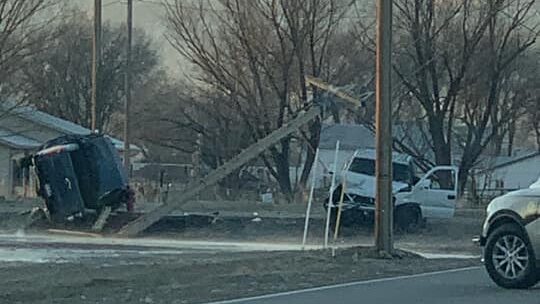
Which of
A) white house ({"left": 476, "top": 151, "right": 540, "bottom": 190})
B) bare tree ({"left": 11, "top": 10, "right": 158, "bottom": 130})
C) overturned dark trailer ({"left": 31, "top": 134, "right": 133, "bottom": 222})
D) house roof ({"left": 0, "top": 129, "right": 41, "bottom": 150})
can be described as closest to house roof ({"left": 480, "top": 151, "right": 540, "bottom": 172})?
white house ({"left": 476, "top": 151, "right": 540, "bottom": 190})

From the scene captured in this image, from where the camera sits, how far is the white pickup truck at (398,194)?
34.0 m

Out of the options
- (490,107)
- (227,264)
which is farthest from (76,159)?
(490,107)

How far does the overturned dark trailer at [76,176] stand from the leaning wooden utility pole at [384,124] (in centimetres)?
1226

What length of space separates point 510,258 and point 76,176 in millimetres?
18317

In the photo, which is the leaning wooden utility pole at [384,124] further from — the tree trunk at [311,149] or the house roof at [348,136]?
the house roof at [348,136]

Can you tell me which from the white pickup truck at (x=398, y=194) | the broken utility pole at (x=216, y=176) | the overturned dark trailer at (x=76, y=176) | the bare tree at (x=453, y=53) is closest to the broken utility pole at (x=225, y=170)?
the broken utility pole at (x=216, y=176)

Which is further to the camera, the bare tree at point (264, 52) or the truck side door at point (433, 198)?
the bare tree at point (264, 52)

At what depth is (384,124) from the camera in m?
23.4

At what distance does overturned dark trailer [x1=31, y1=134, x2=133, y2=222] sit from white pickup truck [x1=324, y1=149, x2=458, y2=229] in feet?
19.1

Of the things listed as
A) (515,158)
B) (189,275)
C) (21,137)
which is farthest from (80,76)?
(189,275)

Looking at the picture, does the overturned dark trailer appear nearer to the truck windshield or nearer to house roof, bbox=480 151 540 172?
the truck windshield

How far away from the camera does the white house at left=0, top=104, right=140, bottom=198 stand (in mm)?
59375

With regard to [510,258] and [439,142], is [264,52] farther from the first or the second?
[510,258]

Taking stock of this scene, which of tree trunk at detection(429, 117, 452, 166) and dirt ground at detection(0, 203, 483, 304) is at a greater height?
tree trunk at detection(429, 117, 452, 166)
